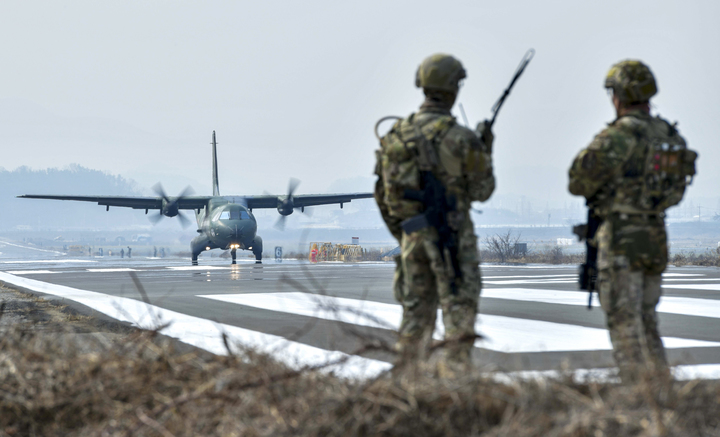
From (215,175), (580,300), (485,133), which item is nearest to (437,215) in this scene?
(485,133)

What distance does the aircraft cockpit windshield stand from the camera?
1321 inches

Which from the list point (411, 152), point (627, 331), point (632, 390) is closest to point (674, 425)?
point (632, 390)

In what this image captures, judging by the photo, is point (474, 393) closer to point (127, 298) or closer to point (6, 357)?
point (6, 357)

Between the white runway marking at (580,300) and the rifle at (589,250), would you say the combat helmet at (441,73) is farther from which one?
the white runway marking at (580,300)

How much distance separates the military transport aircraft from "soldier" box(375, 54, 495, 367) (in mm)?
29018

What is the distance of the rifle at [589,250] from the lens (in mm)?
4898

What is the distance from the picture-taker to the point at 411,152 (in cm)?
468

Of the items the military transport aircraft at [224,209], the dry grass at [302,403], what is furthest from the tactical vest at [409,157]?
the military transport aircraft at [224,209]

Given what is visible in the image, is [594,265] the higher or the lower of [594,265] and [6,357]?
the higher

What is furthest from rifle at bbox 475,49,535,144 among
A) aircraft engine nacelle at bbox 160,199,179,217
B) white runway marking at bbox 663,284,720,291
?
aircraft engine nacelle at bbox 160,199,179,217

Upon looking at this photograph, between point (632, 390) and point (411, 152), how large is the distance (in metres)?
2.02

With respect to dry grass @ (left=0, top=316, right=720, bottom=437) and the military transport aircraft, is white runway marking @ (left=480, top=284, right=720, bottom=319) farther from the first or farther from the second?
the military transport aircraft

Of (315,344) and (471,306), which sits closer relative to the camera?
(471,306)

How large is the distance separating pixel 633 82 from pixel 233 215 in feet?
98.0
